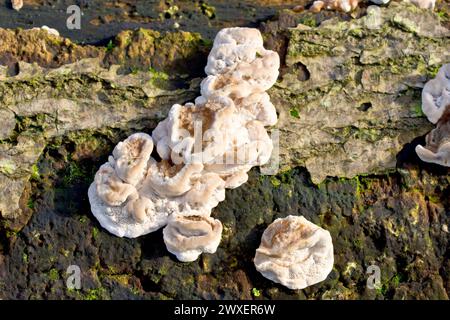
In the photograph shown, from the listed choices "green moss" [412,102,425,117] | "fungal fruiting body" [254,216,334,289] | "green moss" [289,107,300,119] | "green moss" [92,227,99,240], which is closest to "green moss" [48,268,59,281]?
"green moss" [92,227,99,240]

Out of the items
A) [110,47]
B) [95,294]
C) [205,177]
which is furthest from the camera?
[110,47]

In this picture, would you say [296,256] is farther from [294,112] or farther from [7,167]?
[7,167]

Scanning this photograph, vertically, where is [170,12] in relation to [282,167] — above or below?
above

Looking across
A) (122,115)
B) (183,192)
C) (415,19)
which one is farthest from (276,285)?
(415,19)

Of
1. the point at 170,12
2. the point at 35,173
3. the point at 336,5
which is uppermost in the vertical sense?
the point at 336,5

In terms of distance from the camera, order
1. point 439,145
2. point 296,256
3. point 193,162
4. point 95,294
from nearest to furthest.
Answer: point 193,162
point 296,256
point 95,294
point 439,145

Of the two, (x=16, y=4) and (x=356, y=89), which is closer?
(x=356, y=89)

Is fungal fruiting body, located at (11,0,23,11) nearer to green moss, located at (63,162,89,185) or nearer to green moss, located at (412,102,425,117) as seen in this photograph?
green moss, located at (63,162,89,185)

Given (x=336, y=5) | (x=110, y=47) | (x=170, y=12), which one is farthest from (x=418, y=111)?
(x=110, y=47)
